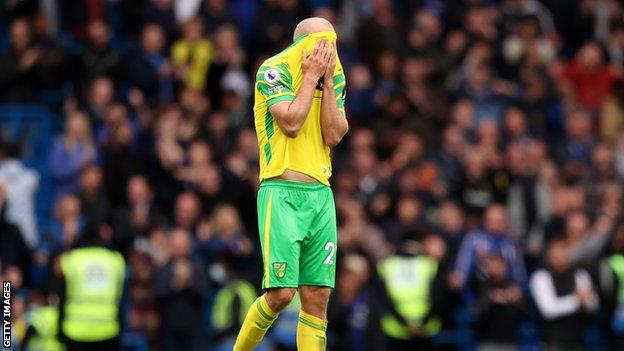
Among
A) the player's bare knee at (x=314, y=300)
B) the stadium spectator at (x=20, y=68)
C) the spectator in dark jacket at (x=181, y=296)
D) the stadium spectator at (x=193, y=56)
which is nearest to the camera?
the player's bare knee at (x=314, y=300)

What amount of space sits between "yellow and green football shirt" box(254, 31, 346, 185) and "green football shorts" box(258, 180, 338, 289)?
137 millimetres

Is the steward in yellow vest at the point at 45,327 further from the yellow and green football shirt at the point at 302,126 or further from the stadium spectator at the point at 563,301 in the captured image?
the stadium spectator at the point at 563,301

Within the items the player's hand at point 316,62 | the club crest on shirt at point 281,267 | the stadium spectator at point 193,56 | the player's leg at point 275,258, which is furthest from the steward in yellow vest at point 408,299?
the player's hand at point 316,62

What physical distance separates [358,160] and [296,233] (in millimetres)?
8981

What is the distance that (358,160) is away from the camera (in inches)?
817

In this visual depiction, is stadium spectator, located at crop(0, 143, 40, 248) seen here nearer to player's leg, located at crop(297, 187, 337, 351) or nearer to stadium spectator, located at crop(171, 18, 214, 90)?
stadium spectator, located at crop(171, 18, 214, 90)

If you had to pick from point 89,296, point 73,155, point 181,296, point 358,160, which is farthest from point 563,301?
point 73,155

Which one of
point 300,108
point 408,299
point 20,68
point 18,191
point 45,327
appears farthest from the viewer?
point 20,68

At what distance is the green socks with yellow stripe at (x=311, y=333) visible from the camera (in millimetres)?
11914

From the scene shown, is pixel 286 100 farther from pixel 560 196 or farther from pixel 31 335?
pixel 560 196

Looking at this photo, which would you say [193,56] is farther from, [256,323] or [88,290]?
[256,323]

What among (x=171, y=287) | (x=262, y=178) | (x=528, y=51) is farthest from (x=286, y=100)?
(x=528, y=51)

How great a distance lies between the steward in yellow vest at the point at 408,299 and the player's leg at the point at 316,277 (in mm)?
6555

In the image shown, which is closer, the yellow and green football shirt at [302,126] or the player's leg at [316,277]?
the yellow and green football shirt at [302,126]
